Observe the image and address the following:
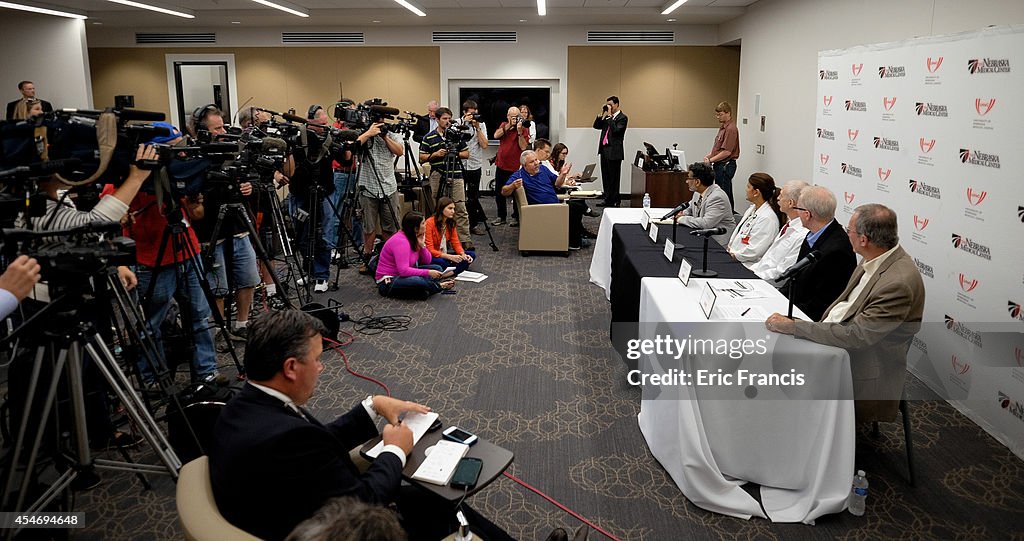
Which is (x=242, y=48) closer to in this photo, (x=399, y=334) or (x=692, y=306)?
(x=399, y=334)

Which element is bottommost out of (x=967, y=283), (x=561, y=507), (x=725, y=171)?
(x=561, y=507)

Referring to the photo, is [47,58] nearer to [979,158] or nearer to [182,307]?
[182,307]

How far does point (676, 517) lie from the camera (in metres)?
2.71

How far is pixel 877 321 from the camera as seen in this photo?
271 centimetres

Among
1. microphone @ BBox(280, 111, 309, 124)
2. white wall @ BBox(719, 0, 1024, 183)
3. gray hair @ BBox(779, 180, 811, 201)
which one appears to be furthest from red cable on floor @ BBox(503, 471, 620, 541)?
white wall @ BBox(719, 0, 1024, 183)

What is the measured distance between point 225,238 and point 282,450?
9.44 ft

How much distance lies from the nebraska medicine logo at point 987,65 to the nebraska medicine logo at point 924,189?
663mm

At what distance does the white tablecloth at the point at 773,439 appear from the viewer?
8.78 ft

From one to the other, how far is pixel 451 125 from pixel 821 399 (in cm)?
586

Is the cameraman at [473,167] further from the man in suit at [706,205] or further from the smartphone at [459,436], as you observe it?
the smartphone at [459,436]

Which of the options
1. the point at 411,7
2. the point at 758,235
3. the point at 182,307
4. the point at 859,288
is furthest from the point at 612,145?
the point at 182,307

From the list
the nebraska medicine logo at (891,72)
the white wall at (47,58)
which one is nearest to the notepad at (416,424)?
the nebraska medicine logo at (891,72)

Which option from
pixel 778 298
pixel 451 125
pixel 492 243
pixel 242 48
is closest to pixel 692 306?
pixel 778 298

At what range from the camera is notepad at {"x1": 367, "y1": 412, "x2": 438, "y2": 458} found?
1999mm
